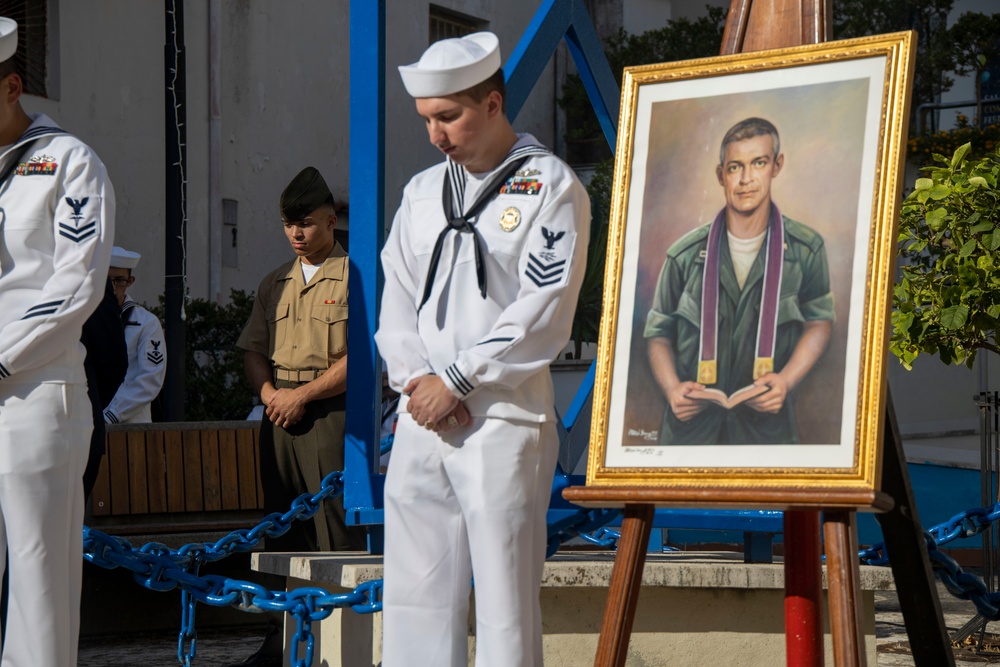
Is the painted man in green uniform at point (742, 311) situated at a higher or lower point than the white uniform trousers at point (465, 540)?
higher

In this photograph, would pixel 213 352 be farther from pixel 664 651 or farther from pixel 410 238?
pixel 410 238

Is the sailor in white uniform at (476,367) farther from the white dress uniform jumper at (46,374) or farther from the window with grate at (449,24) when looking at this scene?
the window with grate at (449,24)

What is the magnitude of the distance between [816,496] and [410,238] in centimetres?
123

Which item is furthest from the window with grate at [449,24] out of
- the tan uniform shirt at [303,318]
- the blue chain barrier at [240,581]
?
the blue chain barrier at [240,581]

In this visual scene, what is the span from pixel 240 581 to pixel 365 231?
4.12 ft

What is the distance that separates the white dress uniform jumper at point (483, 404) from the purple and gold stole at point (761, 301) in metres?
0.33

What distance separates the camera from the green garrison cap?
598cm

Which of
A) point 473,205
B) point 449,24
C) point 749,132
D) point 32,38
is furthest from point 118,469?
point 449,24

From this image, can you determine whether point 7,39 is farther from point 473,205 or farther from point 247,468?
point 247,468

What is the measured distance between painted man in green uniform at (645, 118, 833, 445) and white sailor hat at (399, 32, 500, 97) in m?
0.60

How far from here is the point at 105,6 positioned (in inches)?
528

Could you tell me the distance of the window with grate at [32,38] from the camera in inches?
500

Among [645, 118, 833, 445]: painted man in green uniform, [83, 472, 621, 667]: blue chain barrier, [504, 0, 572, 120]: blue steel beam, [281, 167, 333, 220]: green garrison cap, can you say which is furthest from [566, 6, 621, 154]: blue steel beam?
[645, 118, 833, 445]: painted man in green uniform

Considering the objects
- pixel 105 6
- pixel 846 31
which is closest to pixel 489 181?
pixel 105 6
